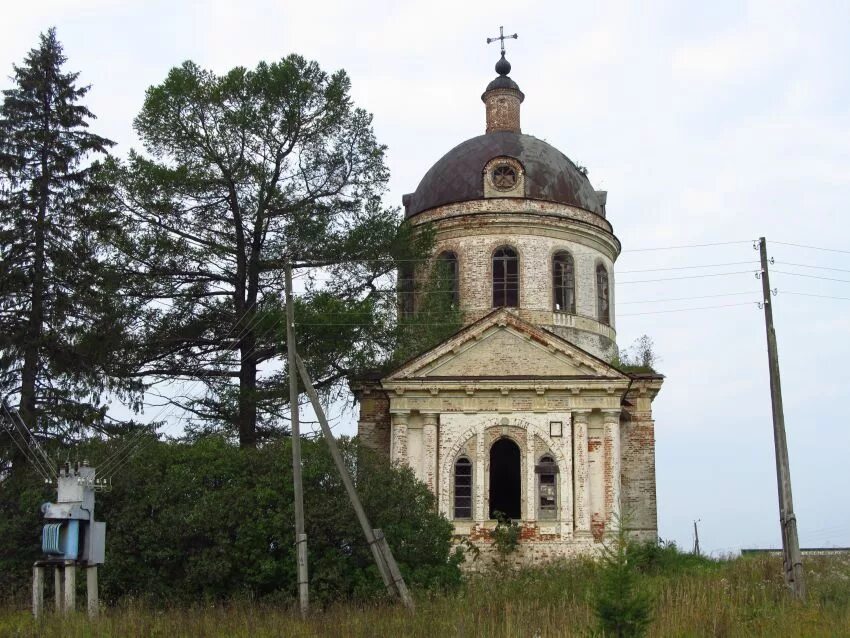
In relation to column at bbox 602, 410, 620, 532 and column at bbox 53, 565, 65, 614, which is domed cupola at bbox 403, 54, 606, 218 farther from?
column at bbox 53, 565, 65, 614

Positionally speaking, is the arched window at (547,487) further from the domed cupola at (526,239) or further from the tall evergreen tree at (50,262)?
the tall evergreen tree at (50,262)

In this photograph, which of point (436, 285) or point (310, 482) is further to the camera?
point (436, 285)

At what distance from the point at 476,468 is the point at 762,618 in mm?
10425

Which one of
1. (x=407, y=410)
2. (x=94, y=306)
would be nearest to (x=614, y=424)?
(x=407, y=410)

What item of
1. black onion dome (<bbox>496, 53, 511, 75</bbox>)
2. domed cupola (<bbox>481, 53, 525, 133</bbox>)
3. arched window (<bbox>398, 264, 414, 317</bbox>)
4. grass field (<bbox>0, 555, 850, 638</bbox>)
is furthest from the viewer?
black onion dome (<bbox>496, 53, 511, 75</bbox>)

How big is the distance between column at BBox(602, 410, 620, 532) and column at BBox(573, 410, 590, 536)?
17.3 inches

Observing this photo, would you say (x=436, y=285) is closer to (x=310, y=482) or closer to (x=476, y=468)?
(x=476, y=468)

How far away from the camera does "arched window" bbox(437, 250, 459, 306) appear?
2875 cm

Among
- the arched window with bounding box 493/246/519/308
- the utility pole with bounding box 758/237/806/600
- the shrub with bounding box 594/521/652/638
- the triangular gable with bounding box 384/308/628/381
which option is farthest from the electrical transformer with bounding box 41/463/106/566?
the arched window with bounding box 493/246/519/308

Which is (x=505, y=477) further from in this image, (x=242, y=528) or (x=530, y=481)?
(x=242, y=528)

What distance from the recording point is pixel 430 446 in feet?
83.8

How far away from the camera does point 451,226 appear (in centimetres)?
2973

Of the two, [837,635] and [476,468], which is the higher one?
[476,468]

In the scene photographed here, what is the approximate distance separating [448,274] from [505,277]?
4.95 ft
